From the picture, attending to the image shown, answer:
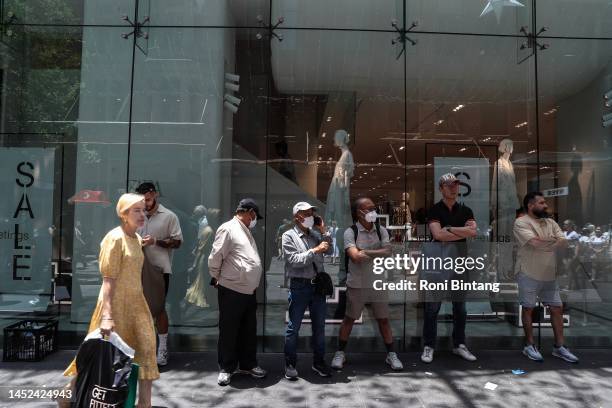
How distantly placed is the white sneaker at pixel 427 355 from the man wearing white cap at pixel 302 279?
47.8 inches

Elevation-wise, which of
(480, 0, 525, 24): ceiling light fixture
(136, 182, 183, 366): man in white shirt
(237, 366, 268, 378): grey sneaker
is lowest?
(237, 366, 268, 378): grey sneaker

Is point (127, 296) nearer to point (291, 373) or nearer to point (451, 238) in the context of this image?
point (291, 373)

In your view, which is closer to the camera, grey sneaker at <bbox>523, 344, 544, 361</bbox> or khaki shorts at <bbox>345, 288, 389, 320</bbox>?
khaki shorts at <bbox>345, 288, 389, 320</bbox>

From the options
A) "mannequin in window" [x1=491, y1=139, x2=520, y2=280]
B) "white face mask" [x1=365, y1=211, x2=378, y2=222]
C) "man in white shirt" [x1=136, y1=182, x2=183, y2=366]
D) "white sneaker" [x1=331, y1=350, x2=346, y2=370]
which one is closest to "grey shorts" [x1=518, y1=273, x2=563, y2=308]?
"mannequin in window" [x1=491, y1=139, x2=520, y2=280]

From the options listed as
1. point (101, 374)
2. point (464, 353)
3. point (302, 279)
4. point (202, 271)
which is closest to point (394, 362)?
point (464, 353)

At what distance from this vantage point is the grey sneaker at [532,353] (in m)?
4.98

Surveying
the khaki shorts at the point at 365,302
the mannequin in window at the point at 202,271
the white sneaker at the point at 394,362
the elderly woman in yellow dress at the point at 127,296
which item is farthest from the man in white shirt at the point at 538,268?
the elderly woman in yellow dress at the point at 127,296

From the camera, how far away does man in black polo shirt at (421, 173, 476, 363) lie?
4910 millimetres

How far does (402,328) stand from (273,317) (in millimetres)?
1679

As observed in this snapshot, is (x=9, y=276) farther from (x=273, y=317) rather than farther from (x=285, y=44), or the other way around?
(x=285, y=44)

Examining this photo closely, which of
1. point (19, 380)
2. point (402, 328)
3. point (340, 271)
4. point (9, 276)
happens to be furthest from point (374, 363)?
point (9, 276)

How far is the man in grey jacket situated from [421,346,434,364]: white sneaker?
189 cm

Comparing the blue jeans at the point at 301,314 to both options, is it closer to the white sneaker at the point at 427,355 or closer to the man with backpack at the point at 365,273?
the man with backpack at the point at 365,273

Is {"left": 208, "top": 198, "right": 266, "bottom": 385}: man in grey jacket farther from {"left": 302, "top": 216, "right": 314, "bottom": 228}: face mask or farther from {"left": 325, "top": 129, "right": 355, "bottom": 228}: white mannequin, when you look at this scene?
{"left": 325, "top": 129, "right": 355, "bottom": 228}: white mannequin
